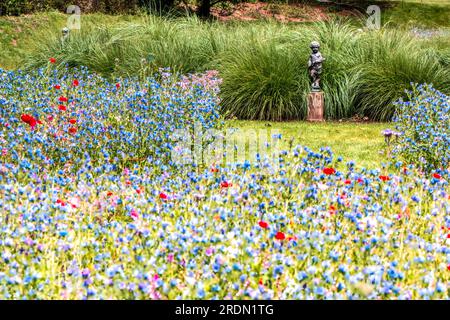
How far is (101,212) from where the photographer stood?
3.86 meters

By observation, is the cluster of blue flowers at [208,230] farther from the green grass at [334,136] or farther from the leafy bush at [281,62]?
the leafy bush at [281,62]

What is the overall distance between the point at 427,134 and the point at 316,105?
3.24m

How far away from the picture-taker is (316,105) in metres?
9.21

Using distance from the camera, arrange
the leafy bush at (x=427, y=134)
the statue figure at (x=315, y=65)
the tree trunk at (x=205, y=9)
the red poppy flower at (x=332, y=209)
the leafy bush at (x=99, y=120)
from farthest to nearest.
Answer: the tree trunk at (x=205, y=9) → the statue figure at (x=315, y=65) → the leafy bush at (x=427, y=134) → the leafy bush at (x=99, y=120) → the red poppy flower at (x=332, y=209)

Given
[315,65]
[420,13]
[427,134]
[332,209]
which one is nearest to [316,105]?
[315,65]

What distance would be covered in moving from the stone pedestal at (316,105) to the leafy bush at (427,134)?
2.06 metres

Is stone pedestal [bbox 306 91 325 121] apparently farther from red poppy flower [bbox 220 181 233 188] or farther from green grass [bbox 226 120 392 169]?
red poppy flower [bbox 220 181 233 188]

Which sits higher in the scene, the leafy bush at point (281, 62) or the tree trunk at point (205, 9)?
the tree trunk at point (205, 9)

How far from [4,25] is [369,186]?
15.1 meters

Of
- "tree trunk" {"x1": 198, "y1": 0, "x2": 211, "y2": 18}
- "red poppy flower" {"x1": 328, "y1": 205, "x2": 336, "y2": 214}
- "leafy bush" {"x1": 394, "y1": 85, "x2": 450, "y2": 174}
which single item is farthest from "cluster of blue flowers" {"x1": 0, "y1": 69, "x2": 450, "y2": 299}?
"tree trunk" {"x1": 198, "y1": 0, "x2": 211, "y2": 18}

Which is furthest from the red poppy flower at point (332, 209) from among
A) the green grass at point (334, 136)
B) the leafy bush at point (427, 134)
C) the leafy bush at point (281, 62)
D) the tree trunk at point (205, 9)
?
the tree trunk at point (205, 9)

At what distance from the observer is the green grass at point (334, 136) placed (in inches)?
279
